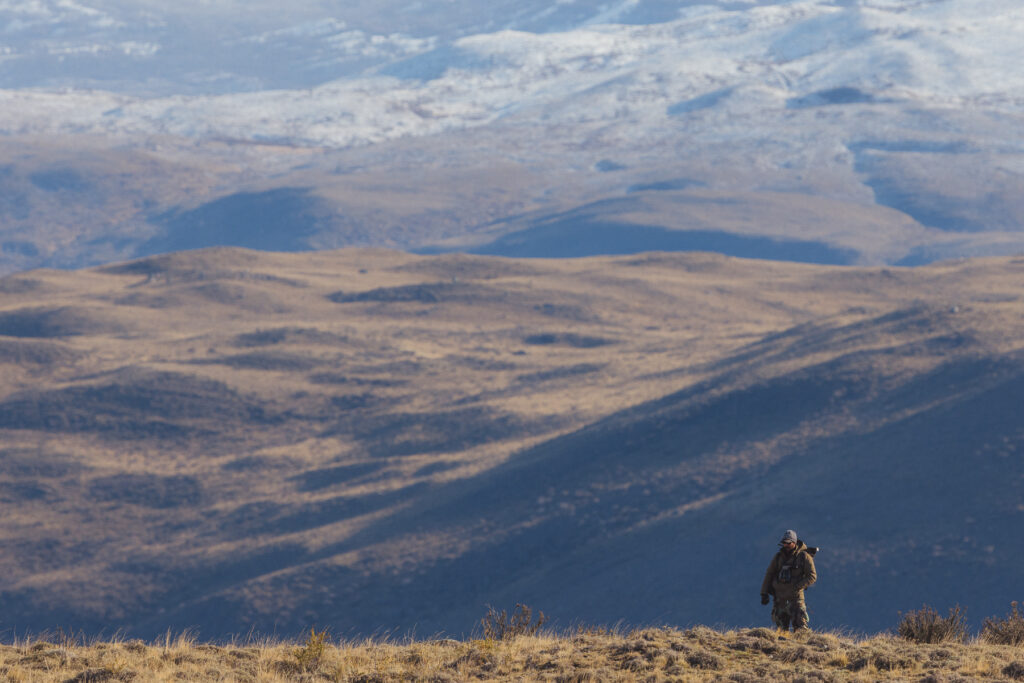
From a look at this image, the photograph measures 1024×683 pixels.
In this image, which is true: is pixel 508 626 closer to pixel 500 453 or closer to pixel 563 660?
pixel 563 660

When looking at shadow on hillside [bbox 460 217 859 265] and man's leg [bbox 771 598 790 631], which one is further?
shadow on hillside [bbox 460 217 859 265]

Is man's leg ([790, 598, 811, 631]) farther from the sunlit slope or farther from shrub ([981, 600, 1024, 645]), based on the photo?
the sunlit slope

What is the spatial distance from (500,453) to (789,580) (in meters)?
46.0

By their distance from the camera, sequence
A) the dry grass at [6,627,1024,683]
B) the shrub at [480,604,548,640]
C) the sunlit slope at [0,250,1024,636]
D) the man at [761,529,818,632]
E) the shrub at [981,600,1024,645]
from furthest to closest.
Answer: the sunlit slope at [0,250,1024,636] < the shrub at [480,604,548,640] < the shrub at [981,600,1024,645] < the man at [761,529,818,632] < the dry grass at [6,627,1024,683]

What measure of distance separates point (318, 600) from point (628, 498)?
1244cm

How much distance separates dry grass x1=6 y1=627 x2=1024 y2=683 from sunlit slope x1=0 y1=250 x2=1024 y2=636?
25.0 meters

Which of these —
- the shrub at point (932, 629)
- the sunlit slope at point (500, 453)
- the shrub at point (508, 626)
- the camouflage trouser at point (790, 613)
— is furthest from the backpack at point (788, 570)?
the sunlit slope at point (500, 453)

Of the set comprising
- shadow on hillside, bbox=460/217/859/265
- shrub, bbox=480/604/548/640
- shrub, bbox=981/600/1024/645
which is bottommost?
shadow on hillside, bbox=460/217/859/265

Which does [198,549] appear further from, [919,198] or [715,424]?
[919,198]

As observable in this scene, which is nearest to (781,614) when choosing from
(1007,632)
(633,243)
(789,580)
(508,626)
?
(789,580)

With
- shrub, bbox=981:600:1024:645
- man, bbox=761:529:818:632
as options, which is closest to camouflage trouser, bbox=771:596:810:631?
man, bbox=761:529:818:632

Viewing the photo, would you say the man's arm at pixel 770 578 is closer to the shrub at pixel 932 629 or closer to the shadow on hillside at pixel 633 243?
the shrub at pixel 932 629

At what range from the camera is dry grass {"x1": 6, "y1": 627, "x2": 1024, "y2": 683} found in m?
12.0

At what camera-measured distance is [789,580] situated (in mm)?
13461
